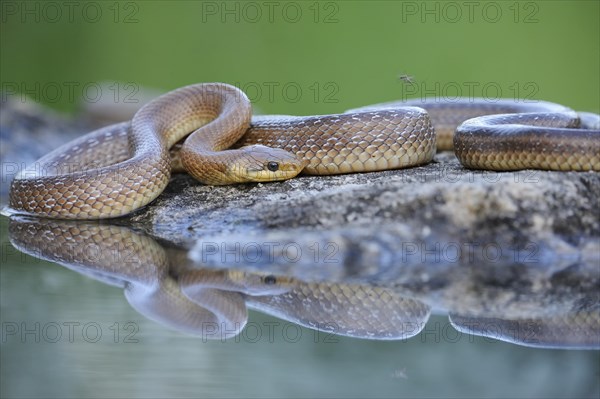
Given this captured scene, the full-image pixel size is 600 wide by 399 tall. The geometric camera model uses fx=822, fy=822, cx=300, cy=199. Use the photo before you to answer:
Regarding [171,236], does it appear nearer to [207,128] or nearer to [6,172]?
[207,128]

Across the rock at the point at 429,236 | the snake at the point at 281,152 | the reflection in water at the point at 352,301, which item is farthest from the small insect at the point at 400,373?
the snake at the point at 281,152

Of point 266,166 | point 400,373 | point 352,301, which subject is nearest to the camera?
point 400,373

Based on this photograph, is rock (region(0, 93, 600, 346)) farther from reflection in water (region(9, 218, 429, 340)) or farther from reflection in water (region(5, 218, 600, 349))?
reflection in water (region(9, 218, 429, 340))

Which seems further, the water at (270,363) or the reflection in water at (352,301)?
the reflection in water at (352,301)

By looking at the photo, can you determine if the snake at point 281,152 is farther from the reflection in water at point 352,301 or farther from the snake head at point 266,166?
the reflection in water at point 352,301

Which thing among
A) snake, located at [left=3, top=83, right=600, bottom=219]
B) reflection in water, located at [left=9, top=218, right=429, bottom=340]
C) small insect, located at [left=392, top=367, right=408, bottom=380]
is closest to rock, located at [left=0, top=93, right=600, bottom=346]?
reflection in water, located at [left=9, top=218, right=429, bottom=340]

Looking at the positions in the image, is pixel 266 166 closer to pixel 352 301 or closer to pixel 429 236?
pixel 429 236

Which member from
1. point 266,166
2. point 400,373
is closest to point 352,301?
point 400,373
